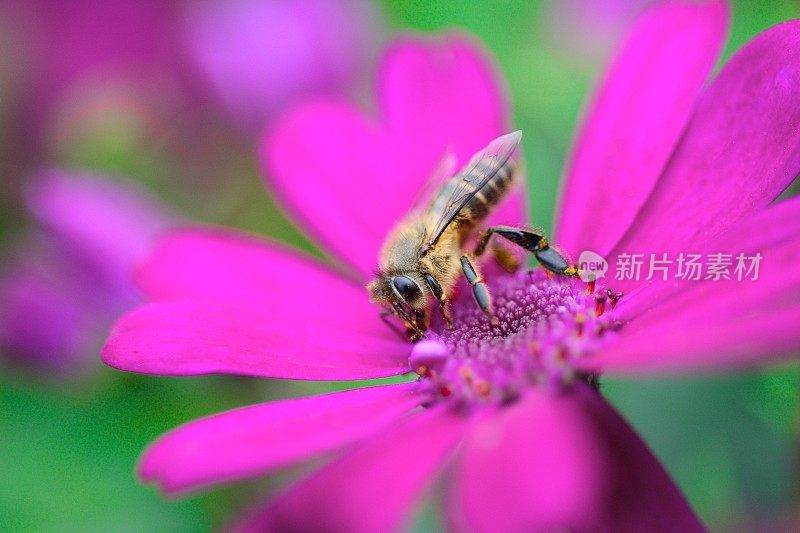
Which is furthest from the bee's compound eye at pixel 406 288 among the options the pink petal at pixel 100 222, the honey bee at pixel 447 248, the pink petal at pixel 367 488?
the pink petal at pixel 100 222

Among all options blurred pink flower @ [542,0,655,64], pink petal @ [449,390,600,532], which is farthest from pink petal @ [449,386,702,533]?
blurred pink flower @ [542,0,655,64]

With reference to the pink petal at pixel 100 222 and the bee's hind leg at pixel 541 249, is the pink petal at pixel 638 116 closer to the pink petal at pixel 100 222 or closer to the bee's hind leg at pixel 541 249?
the bee's hind leg at pixel 541 249

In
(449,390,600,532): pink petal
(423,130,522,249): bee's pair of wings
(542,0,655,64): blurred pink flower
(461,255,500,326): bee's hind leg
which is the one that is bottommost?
(449,390,600,532): pink petal

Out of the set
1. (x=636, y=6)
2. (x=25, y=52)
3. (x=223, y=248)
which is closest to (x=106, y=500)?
(x=223, y=248)

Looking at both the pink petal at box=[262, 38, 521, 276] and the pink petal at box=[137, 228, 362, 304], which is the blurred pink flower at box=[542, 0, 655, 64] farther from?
the pink petal at box=[137, 228, 362, 304]

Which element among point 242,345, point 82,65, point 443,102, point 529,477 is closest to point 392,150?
point 443,102

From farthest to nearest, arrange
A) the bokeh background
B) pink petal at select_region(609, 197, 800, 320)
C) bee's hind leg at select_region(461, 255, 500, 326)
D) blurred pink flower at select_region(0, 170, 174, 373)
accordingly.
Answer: blurred pink flower at select_region(0, 170, 174, 373), the bokeh background, bee's hind leg at select_region(461, 255, 500, 326), pink petal at select_region(609, 197, 800, 320)

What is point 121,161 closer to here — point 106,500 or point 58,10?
point 106,500

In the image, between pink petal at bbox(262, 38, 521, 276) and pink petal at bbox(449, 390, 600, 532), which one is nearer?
pink petal at bbox(449, 390, 600, 532)
